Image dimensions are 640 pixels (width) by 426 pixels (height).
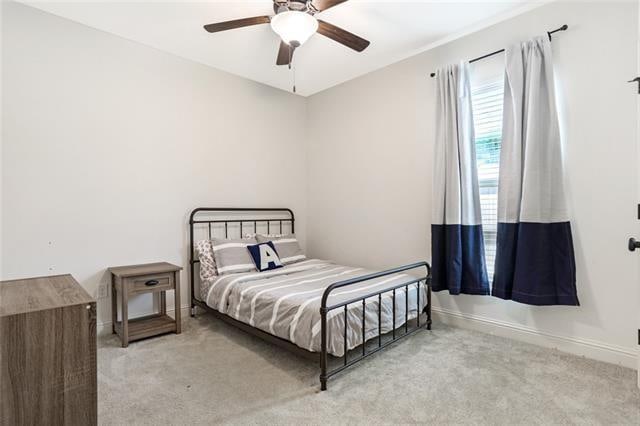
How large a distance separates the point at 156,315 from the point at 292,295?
1.57 m

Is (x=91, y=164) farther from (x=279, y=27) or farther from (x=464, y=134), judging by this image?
(x=464, y=134)

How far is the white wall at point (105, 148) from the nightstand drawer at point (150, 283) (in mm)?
409

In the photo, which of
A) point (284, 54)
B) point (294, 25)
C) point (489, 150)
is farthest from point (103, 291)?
point (489, 150)

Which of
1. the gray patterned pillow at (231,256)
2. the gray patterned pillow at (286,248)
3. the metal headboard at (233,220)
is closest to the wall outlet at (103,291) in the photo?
the metal headboard at (233,220)

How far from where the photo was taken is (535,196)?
235 cm

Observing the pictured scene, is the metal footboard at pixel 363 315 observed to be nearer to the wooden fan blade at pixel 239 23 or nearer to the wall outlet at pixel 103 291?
the wooden fan blade at pixel 239 23

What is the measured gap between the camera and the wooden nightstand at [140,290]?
2541 mm

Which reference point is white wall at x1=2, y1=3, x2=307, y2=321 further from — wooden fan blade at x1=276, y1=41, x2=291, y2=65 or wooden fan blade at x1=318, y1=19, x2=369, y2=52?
wooden fan blade at x1=318, y1=19, x2=369, y2=52

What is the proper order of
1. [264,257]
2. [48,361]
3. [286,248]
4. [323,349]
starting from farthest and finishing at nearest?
1. [286,248]
2. [264,257]
3. [323,349]
4. [48,361]

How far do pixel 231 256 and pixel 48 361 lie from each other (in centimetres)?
196

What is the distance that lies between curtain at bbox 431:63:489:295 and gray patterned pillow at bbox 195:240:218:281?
80.9 inches

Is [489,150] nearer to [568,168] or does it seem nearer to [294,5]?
[568,168]

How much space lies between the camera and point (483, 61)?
2.79 meters

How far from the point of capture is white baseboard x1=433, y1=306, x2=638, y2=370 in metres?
2.17
